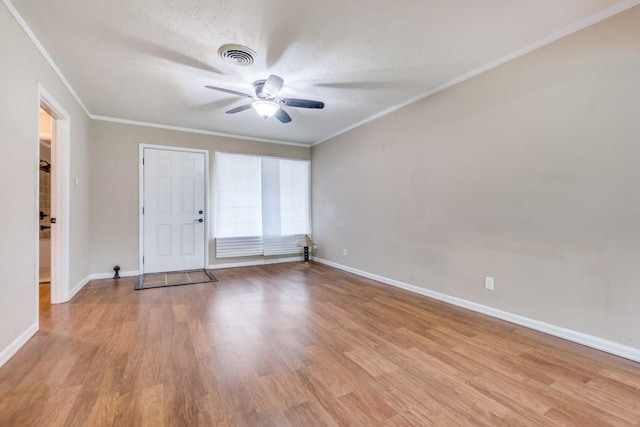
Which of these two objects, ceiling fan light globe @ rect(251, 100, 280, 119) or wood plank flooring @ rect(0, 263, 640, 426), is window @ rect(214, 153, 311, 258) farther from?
ceiling fan light globe @ rect(251, 100, 280, 119)

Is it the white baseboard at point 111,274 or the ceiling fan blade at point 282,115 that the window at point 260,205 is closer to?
the white baseboard at point 111,274

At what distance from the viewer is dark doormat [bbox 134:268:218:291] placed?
420 cm

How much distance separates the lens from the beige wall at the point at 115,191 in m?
4.51

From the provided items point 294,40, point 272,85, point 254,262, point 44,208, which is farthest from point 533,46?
point 44,208

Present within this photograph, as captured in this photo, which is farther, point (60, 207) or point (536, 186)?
point (60, 207)

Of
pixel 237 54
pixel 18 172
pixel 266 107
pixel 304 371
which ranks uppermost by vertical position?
pixel 237 54

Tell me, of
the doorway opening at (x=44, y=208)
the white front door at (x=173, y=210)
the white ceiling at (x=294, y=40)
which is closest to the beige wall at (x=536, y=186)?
the white ceiling at (x=294, y=40)

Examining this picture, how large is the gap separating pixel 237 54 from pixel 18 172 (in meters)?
1.98

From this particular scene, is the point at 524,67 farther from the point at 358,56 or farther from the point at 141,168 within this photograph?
the point at 141,168

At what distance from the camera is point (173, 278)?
4551 millimetres

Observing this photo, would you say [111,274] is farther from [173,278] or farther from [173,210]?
[173,210]

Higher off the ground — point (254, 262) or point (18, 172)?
point (18, 172)

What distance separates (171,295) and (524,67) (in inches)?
180

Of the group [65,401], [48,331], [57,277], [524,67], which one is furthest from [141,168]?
A: [524,67]
